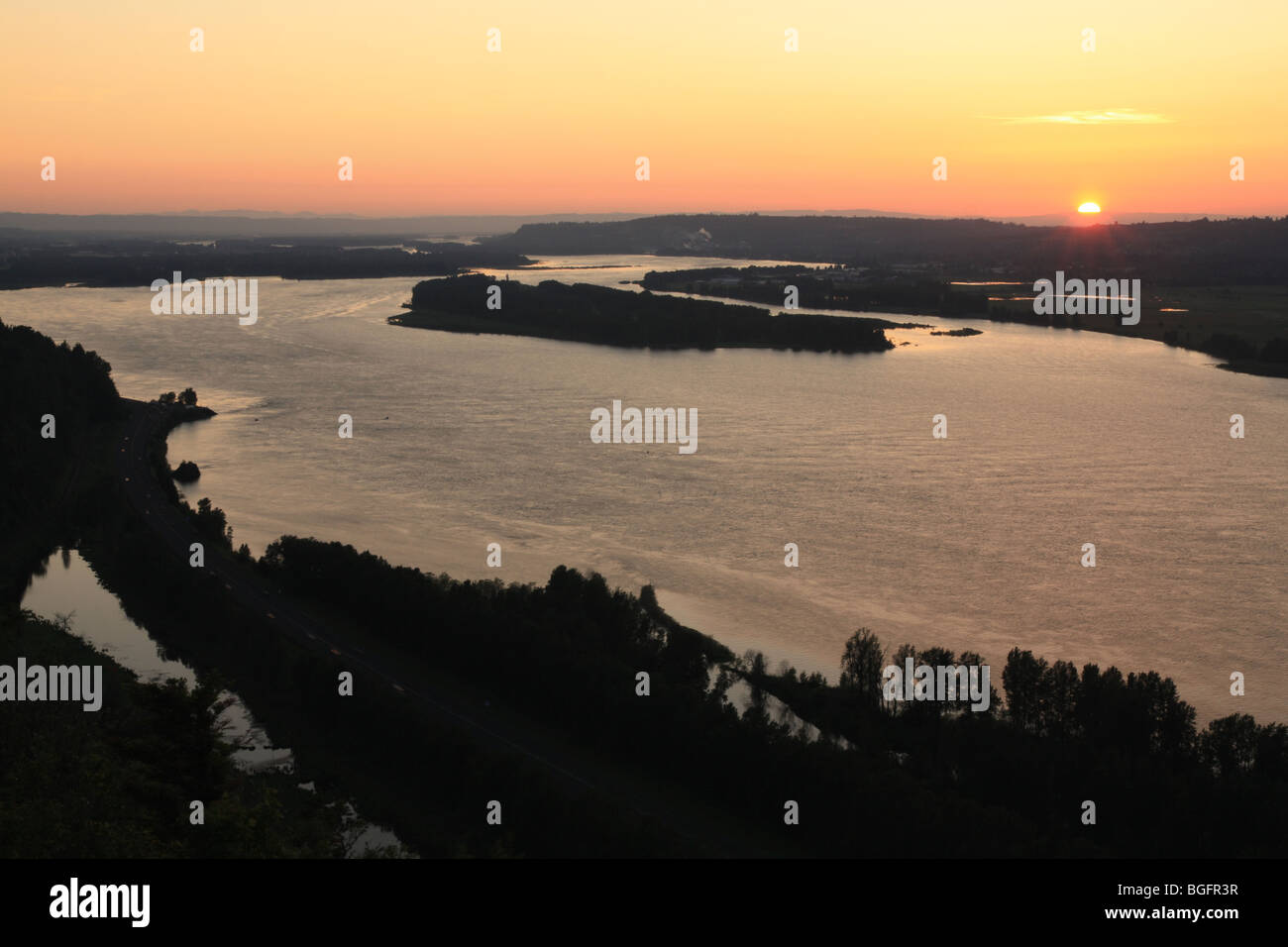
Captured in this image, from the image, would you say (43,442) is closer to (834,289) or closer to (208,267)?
(834,289)

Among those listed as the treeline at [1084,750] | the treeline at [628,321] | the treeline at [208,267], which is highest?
the treeline at [208,267]

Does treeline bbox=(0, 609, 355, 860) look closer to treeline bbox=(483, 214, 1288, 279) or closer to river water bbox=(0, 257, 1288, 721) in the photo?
river water bbox=(0, 257, 1288, 721)

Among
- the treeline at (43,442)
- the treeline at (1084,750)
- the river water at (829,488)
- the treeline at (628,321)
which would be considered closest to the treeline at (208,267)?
the treeline at (628,321)

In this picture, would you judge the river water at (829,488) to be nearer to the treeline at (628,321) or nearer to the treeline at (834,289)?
the treeline at (628,321)

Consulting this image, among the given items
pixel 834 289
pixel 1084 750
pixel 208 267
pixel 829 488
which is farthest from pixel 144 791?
pixel 208 267

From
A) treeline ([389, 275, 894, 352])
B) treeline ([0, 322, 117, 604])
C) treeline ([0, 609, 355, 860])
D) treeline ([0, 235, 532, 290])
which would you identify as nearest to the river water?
treeline ([0, 322, 117, 604])
